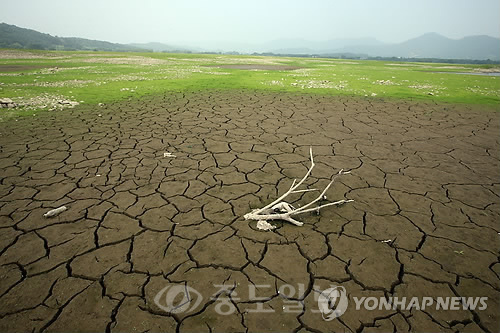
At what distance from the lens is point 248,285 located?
2129 mm

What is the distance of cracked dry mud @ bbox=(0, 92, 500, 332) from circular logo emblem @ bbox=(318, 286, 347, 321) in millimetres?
63

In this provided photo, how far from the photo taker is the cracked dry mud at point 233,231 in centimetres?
191

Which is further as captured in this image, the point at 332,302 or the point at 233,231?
the point at 233,231

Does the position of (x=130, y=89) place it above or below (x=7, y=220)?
above

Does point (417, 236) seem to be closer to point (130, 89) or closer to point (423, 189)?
point (423, 189)

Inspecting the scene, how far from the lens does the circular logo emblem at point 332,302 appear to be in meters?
1.92

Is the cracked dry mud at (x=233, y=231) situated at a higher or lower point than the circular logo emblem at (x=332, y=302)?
higher

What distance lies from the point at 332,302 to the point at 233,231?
1.20 m

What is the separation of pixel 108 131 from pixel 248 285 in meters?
5.46

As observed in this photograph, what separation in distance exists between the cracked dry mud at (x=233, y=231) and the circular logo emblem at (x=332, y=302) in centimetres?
6

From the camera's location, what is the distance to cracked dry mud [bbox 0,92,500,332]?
1.91m

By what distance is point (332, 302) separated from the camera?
2.02 meters

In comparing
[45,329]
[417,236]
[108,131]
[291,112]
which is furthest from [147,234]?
[291,112]

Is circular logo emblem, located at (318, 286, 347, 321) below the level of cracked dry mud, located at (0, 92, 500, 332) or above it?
below
